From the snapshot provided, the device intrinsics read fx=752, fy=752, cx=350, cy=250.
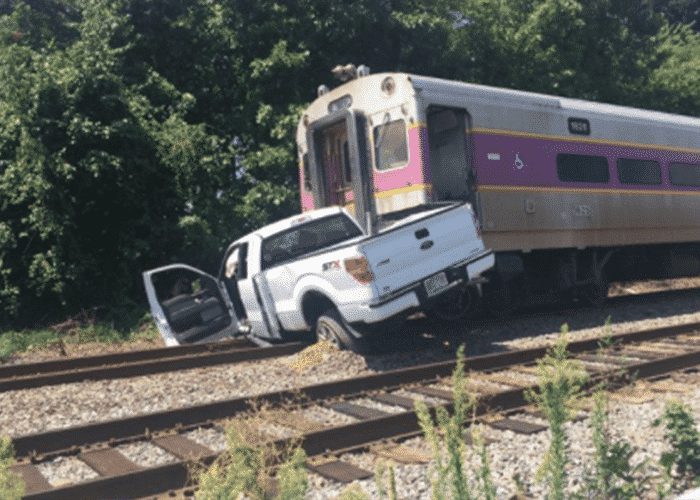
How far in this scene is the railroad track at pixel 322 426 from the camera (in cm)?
491

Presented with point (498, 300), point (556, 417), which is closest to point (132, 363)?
point (498, 300)

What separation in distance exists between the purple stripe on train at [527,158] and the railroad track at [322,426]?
12.7 ft

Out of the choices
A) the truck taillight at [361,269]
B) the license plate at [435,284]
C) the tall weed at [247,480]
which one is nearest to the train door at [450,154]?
the license plate at [435,284]

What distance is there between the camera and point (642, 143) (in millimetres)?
14852

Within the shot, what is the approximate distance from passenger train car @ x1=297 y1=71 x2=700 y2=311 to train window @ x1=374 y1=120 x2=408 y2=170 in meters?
0.02

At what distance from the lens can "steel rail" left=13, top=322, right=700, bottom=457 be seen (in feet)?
19.3

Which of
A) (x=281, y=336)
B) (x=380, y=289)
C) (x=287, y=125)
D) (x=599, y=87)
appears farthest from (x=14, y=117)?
(x=599, y=87)

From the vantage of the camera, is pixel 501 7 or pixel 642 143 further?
pixel 501 7

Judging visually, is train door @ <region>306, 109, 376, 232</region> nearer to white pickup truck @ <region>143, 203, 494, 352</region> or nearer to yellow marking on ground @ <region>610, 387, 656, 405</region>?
white pickup truck @ <region>143, 203, 494, 352</region>

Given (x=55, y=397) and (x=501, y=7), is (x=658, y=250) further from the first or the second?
(x=55, y=397)

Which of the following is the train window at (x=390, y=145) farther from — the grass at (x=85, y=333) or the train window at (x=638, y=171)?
the grass at (x=85, y=333)

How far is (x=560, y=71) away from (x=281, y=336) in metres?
14.6

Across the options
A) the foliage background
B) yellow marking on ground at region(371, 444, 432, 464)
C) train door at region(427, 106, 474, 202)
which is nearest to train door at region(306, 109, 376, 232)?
train door at region(427, 106, 474, 202)

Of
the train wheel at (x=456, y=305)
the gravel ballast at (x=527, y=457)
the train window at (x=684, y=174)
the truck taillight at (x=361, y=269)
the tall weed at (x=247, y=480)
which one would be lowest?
the gravel ballast at (x=527, y=457)
